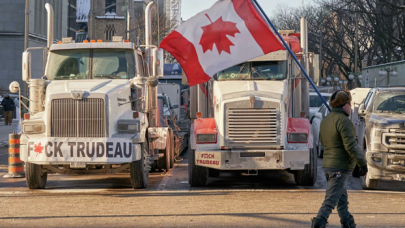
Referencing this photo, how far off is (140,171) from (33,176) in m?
2.03

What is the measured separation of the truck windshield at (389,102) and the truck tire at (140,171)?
4.81 metres

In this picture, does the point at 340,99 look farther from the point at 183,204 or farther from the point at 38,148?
the point at 38,148

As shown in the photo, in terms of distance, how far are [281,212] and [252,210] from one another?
47 cm

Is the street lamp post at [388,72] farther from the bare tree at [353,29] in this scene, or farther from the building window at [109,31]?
the building window at [109,31]

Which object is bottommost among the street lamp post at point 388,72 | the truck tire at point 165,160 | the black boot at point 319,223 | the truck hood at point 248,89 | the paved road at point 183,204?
the paved road at point 183,204

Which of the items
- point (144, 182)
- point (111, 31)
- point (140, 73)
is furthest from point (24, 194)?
point (111, 31)

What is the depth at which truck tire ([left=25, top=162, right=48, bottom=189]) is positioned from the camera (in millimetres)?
12766

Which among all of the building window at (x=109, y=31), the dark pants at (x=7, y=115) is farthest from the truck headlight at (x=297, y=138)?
the building window at (x=109, y=31)

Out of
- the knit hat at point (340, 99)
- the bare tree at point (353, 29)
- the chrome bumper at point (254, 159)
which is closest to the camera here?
the knit hat at point (340, 99)

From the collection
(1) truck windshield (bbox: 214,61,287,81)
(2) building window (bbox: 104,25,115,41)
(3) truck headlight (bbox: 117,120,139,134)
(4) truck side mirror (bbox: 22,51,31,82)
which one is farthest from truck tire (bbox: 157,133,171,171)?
(2) building window (bbox: 104,25,115,41)

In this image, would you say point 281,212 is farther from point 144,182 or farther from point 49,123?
point 49,123

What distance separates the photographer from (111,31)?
131 meters

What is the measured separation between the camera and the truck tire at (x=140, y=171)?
12.7 metres

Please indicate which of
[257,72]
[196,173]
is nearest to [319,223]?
[196,173]
